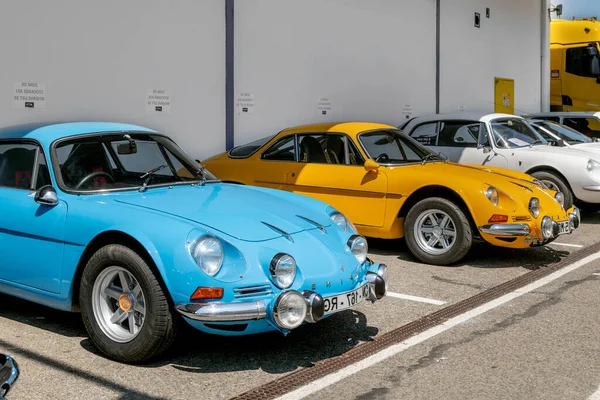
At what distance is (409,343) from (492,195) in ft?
8.48

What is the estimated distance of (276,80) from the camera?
1054 cm

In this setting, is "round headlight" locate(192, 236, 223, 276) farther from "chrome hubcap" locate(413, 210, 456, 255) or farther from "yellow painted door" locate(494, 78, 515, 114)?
"yellow painted door" locate(494, 78, 515, 114)

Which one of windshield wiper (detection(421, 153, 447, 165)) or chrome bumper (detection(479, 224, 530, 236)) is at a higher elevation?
windshield wiper (detection(421, 153, 447, 165))

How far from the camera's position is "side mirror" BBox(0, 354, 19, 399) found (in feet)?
6.57

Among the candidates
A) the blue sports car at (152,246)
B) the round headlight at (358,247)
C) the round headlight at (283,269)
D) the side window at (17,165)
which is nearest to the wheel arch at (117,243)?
the blue sports car at (152,246)

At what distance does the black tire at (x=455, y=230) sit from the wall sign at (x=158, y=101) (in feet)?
12.4

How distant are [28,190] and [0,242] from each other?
1.24ft

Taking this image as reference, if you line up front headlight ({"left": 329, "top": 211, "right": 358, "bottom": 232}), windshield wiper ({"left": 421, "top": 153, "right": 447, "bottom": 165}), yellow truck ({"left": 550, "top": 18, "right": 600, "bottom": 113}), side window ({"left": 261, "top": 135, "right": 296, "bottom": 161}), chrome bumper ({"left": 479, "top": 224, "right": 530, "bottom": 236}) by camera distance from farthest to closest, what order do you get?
yellow truck ({"left": 550, "top": 18, "right": 600, "bottom": 113})
side window ({"left": 261, "top": 135, "right": 296, "bottom": 161})
windshield wiper ({"left": 421, "top": 153, "right": 447, "bottom": 165})
chrome bumper ({"left": 479, "top": 224, "right": 530, "bottom": 236})
front headlight ({"left": 329, "top": 211, "right": 358, "bottom": 232})

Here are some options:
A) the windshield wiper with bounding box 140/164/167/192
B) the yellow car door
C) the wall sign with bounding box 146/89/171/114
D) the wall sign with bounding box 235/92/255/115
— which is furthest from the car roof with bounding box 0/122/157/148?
the wall sign with bounding box 235/92/255/115

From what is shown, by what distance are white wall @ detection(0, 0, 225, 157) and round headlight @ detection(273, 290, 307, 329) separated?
505cm

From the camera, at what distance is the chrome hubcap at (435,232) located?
6.61 m

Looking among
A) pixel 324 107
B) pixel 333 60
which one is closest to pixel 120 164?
pixel 324 107

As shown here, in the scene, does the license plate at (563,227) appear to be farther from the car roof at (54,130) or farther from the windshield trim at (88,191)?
the car roof at (54,130)

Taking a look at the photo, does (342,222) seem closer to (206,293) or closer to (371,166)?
(206,293)
